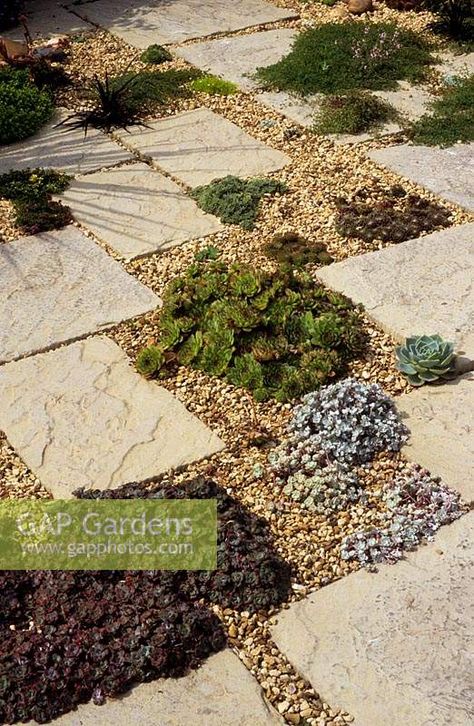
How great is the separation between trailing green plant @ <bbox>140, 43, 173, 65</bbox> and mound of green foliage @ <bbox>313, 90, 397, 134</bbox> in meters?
1.58

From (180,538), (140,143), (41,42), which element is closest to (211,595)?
(180,538)

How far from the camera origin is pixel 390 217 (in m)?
5.55

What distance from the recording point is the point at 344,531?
3748 mm

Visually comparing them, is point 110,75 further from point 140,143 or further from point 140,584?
point 140,584

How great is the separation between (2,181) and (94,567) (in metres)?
3.27

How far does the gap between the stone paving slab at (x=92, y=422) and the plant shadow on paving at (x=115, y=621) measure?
521 mm

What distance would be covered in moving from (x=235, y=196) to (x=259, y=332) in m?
1.46

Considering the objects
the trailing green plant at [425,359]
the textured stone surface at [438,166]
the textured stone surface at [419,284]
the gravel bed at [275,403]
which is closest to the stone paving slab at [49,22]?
the gravel bed at [275,403]

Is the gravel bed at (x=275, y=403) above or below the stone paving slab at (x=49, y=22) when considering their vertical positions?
below

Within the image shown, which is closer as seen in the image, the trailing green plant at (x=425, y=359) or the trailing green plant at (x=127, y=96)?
the trailing green plant at (x=425, y=359)

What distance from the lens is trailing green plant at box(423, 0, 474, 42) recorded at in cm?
789

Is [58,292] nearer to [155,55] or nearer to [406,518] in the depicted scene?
[406,518]

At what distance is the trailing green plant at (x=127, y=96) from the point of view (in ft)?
22.1

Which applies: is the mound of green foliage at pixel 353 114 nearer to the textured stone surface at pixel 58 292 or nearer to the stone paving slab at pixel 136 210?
the stone paving slab at pixel 136 210
